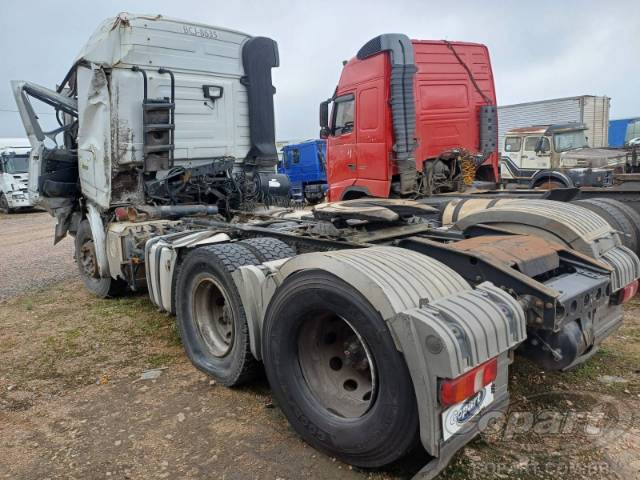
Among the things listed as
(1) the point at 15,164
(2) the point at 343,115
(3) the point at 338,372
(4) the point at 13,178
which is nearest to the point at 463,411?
(3) the point at 338,372

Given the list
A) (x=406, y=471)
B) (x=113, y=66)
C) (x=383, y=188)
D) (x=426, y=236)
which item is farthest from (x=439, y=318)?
(x=383, y=188)

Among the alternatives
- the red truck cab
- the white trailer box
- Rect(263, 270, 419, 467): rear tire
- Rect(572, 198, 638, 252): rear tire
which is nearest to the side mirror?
the red truck cab

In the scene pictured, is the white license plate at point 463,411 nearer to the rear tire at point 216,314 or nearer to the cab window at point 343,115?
the rear tire at point 216,314

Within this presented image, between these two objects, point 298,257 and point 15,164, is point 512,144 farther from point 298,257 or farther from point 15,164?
point 15,164

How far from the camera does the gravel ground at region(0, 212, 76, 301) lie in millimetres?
7852

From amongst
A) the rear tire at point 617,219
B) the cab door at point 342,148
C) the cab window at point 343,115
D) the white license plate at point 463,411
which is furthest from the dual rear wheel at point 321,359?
the cab window at point 343,115

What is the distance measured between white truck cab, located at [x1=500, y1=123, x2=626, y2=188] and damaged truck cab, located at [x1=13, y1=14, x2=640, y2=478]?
23.8 ft

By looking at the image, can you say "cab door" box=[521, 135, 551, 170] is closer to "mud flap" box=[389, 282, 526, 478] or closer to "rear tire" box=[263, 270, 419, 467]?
"rear tire" box=[263, 270, 419, 467]

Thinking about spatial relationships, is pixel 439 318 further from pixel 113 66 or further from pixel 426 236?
pixel 113 66

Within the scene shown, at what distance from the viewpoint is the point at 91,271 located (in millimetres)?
6578

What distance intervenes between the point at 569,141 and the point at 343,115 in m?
9.21

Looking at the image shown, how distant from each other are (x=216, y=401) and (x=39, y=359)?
78.2 inches

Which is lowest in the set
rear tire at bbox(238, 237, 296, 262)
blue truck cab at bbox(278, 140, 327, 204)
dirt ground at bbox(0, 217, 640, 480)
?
dirt ground at bbox(0, 217, 640, 480)

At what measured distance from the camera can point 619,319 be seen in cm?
341
